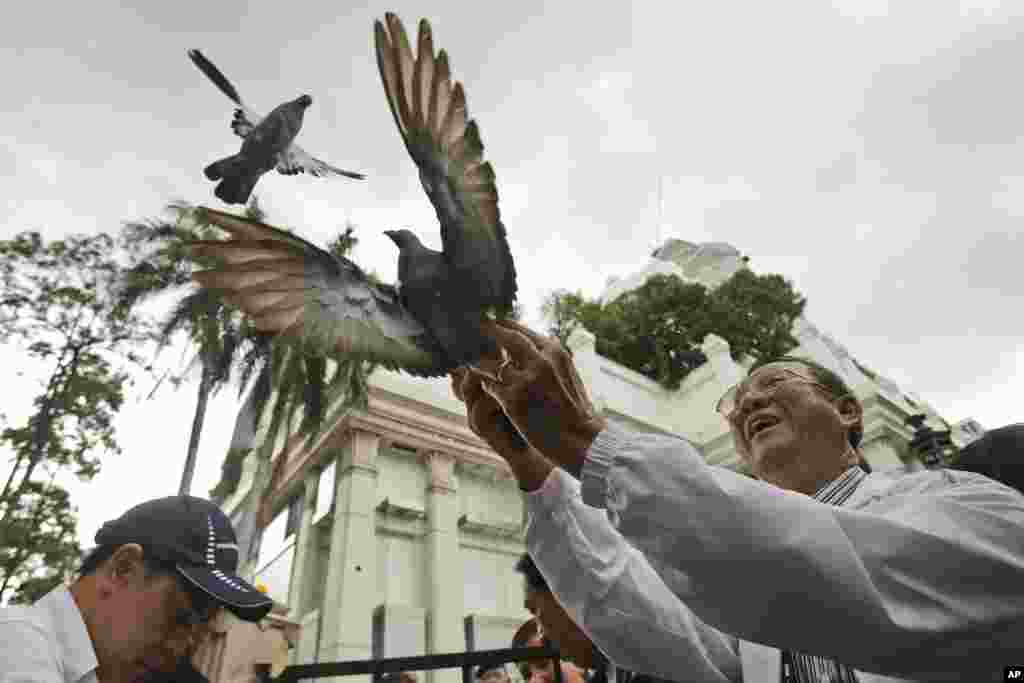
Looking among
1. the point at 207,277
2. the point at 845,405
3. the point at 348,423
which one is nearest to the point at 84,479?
the point at 348,423

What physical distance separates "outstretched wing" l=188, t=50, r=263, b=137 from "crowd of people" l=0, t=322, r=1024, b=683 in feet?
4.24

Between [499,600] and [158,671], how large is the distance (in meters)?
11.9

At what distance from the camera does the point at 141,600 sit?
2084 mm

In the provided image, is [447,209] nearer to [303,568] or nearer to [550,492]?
[550,492]

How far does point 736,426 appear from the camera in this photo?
7.38ft

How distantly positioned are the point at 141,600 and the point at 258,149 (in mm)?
1671

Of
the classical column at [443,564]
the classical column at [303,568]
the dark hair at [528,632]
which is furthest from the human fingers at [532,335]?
the classical column at [303,568]

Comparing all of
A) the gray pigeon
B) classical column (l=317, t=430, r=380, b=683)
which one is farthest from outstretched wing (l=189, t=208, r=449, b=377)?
classical column (l=317, t=430, r=380, b=683)

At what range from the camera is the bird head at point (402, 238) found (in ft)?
5.72

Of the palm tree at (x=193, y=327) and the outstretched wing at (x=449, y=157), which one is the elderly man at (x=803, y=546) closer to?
the outstretched wing at (x=449, y=157)

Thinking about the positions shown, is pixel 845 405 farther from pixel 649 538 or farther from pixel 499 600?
pixel 499 600

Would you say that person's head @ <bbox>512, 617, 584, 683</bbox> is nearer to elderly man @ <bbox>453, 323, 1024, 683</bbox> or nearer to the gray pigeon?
the gray pigeon

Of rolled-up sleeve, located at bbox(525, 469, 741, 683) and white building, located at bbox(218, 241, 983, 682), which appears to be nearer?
rolled-up sleeve, located at bbox(525, 469, 741, 683)

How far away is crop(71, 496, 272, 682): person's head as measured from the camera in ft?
6.61
